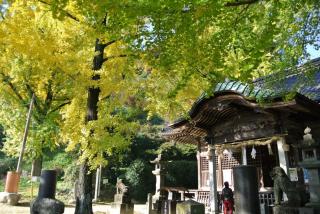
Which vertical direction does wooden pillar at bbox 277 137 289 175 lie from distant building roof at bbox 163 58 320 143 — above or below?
below

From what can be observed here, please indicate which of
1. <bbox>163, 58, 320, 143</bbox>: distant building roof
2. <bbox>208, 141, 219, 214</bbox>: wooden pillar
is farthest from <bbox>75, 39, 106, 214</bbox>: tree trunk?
<bbox>208, 141, 219, 214</bbox>: wooden pillar

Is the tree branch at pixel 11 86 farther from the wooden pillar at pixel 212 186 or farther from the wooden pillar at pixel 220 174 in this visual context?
the wooden pillar at pixel 220 174

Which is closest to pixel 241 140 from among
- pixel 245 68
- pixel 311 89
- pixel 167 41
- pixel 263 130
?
pixel 263 130

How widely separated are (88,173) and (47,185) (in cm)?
168

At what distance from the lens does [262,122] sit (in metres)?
11.5

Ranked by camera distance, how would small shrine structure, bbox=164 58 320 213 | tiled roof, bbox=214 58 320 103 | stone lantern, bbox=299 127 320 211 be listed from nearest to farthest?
stone lantern, bbox=299 127 320 211, tiled roof, bbox=214 58 320 103, small shrine structure, bbox=164 58 320 213

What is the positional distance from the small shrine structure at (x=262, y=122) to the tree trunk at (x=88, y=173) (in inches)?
160

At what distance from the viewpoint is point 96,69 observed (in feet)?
35.6

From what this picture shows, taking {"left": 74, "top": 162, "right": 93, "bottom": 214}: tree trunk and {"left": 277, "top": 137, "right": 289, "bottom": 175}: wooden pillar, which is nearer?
{"left": 74, "top": 162, "right": 93, "bottom": 214}: tree trunk

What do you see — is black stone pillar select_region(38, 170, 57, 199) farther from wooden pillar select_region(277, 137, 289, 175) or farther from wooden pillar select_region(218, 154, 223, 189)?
wooden pillar select_region(218, 154, 223, 189)

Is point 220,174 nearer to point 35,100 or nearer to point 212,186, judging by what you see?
point 212,186

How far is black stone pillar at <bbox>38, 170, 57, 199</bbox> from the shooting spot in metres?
8.53

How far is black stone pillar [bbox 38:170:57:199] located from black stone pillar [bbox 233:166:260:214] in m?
6.32

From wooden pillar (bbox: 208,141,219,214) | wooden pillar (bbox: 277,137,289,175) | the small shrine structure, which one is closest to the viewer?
the small shrine structure
